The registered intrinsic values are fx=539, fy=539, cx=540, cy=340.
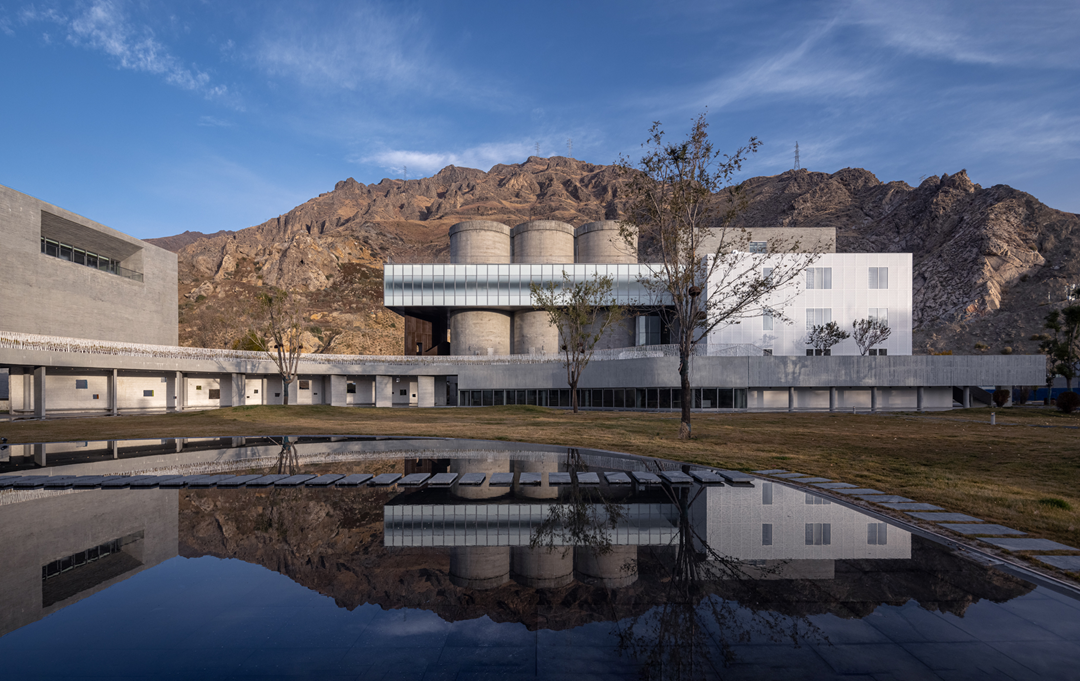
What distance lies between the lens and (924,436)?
76.9 ft

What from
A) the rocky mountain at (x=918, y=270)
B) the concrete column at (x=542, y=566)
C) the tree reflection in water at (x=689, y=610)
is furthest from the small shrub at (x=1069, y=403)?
the rocky mountain at (x=918, y=270)

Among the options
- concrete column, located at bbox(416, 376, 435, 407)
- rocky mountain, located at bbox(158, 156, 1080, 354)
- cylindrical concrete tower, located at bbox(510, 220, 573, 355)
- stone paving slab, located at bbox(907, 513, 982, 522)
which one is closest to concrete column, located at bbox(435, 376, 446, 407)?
concrete column, located at bbox(416, 376, 435, 407)

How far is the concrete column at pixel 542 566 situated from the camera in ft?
19.0

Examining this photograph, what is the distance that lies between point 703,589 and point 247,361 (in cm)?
5581

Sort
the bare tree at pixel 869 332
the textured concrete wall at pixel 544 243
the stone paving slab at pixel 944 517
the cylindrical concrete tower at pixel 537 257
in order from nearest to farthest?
the stone paving slab at pixel 944 517 → the bare tree at pixel 869 332 → the cylindrical concrete tower at pixel 537 257 → the textured concrete wall at pixel 544 243

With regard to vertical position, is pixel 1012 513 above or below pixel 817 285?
below

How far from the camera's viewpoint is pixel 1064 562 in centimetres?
652

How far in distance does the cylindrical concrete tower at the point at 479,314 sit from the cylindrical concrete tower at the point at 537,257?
178cm

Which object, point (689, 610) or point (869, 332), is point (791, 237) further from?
point (689, 610)

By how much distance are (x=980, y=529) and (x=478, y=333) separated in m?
63.9

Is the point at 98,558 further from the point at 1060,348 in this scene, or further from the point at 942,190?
the point at 942,190

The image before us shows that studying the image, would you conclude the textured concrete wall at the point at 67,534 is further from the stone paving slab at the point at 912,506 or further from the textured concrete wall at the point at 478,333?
the textured concrete wall at the point at 478,333

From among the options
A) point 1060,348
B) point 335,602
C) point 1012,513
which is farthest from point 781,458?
point 1060,348

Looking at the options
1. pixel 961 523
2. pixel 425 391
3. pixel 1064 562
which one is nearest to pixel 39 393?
pixel 425 391
